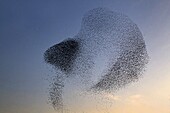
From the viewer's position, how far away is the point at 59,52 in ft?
127

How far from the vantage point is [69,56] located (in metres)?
39.3

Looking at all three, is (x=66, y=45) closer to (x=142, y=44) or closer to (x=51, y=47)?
(x=51, y=47)

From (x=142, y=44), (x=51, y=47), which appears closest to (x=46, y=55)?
(x=51, y=47)

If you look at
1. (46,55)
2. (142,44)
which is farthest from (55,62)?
(142,44)

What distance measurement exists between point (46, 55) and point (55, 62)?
962 mm

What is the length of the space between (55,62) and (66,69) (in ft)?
3.65

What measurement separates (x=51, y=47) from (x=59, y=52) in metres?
0.88

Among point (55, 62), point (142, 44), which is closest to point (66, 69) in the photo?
point (55, 62)

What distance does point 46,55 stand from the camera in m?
39.2

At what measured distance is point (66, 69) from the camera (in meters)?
39.5

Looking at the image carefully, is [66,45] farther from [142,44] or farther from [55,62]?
[142,44]

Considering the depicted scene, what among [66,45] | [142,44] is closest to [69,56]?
[66,45]

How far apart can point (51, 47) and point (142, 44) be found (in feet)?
24.8

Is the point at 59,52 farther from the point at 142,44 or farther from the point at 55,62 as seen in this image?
the point at 142,44
